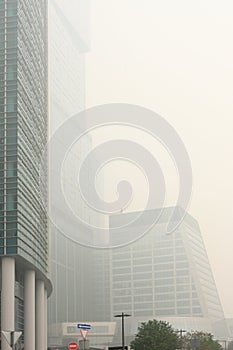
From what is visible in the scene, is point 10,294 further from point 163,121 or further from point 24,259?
point 163,121

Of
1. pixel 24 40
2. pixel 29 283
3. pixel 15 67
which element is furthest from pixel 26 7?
pixel 29 283

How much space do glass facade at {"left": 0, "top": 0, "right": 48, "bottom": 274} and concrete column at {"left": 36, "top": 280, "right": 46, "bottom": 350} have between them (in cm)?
326

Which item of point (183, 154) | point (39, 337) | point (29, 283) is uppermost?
point (183, 154)

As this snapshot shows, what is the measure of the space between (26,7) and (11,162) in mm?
22041

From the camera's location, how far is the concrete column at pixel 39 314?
334ft

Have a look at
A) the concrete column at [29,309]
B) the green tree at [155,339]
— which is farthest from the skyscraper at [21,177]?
the green tree at [155,339]

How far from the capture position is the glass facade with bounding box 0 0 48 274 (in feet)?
286

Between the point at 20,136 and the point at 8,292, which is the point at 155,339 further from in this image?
the point at 20,136

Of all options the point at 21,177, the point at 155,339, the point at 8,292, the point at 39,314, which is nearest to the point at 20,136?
the point at 21,177

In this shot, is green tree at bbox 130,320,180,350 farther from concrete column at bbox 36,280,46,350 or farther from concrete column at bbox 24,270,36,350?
concrete column at bbox 36,280,46,350

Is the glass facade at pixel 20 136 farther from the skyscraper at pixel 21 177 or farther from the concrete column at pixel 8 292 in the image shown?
the concrete column at pixel 8 292

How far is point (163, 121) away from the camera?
64.6 metres

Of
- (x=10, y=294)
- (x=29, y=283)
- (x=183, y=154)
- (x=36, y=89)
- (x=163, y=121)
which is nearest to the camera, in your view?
(x=183, y=154)

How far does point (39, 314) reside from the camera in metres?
102
